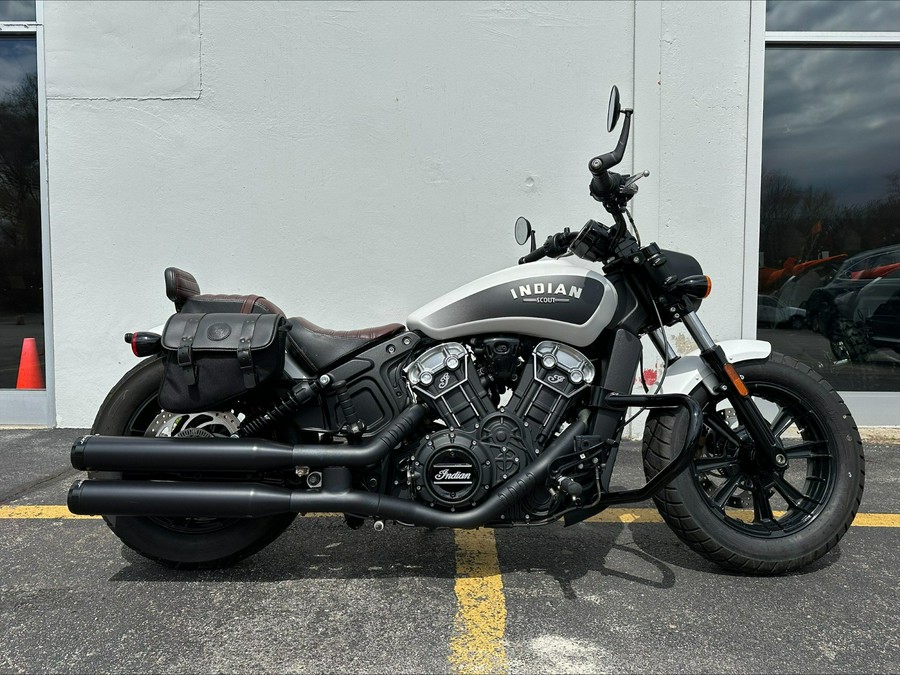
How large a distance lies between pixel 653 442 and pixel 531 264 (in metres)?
0.85

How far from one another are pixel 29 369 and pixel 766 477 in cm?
535

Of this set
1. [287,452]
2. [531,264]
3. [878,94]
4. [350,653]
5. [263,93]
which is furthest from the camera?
[878,94]

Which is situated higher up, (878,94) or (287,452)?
(878,94)

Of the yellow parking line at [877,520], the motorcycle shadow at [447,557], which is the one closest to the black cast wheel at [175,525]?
the motorcycle shadow at [447,557]

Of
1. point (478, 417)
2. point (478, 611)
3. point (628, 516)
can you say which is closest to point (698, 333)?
point (478, 417)

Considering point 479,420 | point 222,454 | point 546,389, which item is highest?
point 546,389

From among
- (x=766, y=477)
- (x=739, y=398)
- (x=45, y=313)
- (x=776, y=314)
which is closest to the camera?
(x=739, y=398)

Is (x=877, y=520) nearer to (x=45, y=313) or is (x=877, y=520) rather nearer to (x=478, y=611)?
(x=478, y=611)

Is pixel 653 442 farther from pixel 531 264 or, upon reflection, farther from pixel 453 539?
pixel 453 539

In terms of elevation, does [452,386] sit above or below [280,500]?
above

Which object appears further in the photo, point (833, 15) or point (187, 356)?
point (833, 15)

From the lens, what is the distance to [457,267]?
14.3 feet

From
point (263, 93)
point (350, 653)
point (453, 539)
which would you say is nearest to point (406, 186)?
point (263, 93)

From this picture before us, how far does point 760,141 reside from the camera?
4285 mm
